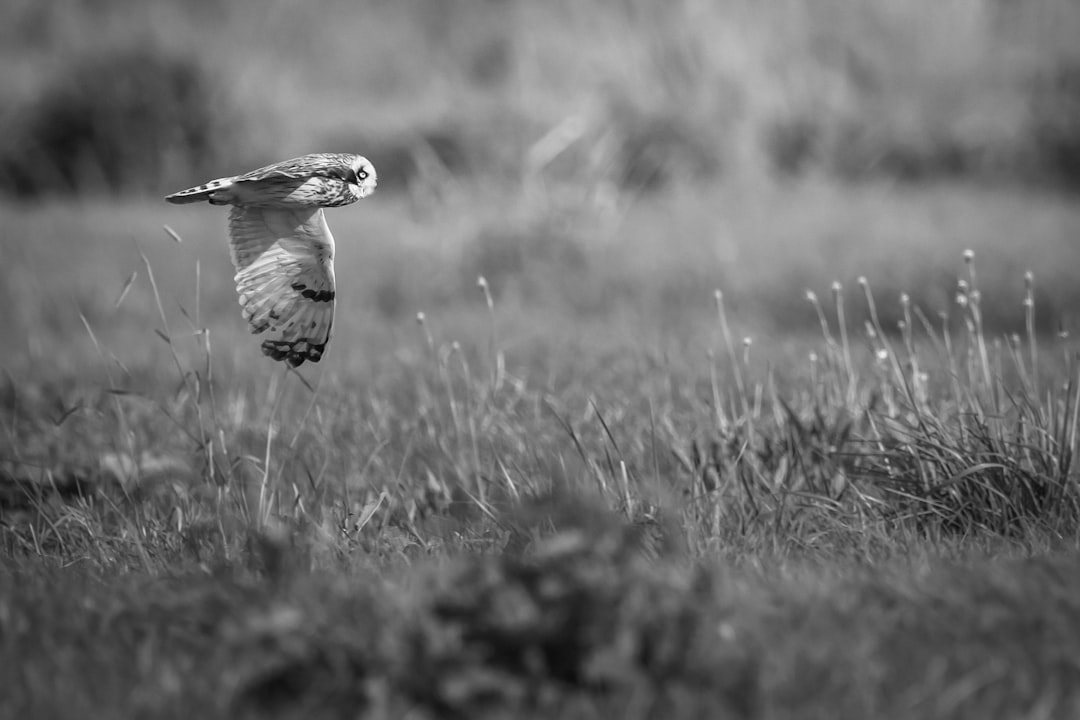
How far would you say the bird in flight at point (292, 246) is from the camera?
275cm

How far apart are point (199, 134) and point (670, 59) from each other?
469 centimetres

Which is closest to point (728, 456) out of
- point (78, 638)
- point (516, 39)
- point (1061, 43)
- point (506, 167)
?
point (78, 638)

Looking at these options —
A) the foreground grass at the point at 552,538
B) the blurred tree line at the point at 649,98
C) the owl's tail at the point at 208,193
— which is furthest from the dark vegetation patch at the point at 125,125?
the owl's tail at the point at 208,193

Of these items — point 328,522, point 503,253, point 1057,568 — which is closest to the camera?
point 1057,568

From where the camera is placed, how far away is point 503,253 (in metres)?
7.91

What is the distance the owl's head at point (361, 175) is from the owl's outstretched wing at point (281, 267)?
123mm

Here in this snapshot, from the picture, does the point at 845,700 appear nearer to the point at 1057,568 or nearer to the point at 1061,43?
→ the point at 1057,568

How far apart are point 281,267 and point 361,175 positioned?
303mm

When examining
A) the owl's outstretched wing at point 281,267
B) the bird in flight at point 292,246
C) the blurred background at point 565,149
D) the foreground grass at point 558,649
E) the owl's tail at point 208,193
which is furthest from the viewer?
the blurred background at point 565,149

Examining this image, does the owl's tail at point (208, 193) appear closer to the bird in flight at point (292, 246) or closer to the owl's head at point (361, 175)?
the bird in flight at point (292, 246)

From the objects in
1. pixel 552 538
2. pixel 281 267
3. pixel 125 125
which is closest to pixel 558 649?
pixel 552 538

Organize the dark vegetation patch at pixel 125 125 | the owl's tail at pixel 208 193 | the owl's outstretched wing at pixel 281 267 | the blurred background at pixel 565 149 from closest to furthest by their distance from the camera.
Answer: the owl's tail at pixel 208 193
the owl's outstretched wing at pixel 281 267
the blurred background at pixel 565 149
the dark vegetation patch at pixel 125 125

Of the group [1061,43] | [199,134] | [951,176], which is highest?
[199,134]

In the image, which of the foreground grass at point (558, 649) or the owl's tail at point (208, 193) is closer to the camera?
the foreground grass at point (558, 649)
